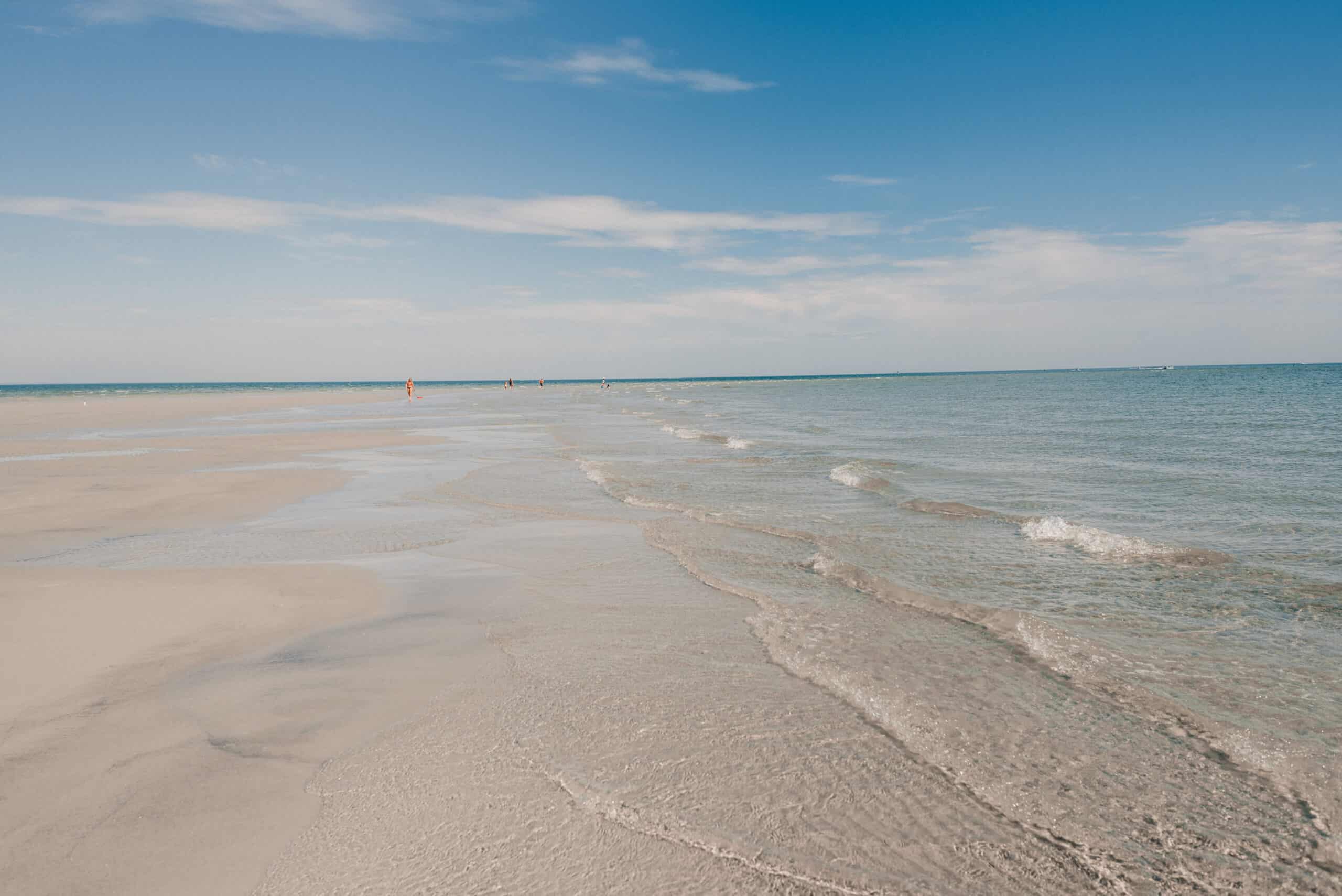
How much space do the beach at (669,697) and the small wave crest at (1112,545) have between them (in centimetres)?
6

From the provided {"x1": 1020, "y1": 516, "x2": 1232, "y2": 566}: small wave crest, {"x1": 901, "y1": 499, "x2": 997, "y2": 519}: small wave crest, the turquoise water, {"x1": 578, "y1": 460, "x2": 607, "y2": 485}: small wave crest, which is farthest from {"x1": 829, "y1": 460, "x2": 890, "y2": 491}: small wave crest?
{"x1": 578, "y1": 460, "x2": 607, "y2": 485}: small wave crest

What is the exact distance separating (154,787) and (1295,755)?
6.77 metres

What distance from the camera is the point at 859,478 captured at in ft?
54.0

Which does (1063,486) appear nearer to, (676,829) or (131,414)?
(676,829)

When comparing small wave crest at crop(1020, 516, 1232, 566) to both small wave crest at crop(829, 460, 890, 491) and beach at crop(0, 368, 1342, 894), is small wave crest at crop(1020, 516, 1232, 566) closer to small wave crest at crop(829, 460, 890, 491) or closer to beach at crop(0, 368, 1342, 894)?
beach at crop(0, 368, 1342, 894)

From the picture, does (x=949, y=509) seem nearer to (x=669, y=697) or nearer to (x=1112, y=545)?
(x=1112, y=545)

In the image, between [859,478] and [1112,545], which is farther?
[859,478]

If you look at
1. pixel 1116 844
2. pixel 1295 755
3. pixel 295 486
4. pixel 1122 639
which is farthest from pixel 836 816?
pixel 295 486

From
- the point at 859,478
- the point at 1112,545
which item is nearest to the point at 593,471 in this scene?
the point at 859,478

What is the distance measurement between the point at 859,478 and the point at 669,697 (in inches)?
475

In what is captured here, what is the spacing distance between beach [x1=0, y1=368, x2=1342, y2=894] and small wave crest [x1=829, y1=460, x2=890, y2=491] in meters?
1.91

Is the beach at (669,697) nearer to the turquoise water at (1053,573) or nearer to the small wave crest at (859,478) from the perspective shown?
the turquoise water at (1053,573)

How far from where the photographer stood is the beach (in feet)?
11.5

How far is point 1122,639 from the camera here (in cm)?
653
